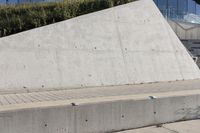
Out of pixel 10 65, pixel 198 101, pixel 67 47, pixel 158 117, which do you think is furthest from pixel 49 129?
pixel 67 47

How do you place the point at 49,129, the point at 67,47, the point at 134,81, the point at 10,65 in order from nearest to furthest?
the point at 49,129, the point at 10,65, the point at 67,47, the point at 134,81

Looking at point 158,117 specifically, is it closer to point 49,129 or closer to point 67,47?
point 49,129

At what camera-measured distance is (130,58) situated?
14.9m

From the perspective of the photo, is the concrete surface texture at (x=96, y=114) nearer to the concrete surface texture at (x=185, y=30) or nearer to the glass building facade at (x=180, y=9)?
the concrete surface texture at (x=185, y=30)

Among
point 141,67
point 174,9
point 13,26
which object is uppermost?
point 174,9

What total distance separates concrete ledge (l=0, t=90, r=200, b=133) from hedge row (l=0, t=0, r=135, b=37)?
20.8 feet

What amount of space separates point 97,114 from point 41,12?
7944mm

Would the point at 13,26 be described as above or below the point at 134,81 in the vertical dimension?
above

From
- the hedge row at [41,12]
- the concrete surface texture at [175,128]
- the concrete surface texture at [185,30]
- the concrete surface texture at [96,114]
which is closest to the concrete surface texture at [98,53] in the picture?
the hedge row at [41,12]

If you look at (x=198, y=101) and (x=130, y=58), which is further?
(x=130, y=58)

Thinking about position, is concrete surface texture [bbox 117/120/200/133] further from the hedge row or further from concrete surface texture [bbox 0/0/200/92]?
the hedge row

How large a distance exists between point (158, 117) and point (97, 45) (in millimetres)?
5851

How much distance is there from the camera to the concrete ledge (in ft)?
23.2

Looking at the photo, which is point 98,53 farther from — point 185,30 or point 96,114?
point 185,30
